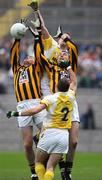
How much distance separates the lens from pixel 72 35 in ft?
96.4

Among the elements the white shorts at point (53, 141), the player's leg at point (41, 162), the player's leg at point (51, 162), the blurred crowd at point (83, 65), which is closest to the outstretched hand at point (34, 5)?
the white shorts at point (53, 141)

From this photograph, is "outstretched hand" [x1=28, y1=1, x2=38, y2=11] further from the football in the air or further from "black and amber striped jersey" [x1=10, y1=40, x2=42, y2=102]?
"black and amber striped jersey" [x1=10, y1=40, x2=42, y2=102]

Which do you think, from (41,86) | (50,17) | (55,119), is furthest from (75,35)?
(55,119)

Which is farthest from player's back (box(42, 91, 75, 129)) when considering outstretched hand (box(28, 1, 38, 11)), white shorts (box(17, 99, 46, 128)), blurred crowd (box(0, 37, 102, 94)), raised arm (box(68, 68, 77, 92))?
blurred crowd (box(0, 37, 102, 94))

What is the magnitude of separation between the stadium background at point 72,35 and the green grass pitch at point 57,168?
13.2ft

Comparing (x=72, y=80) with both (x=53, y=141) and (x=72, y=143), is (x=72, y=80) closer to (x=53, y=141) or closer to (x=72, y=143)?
(x=72, y=143)

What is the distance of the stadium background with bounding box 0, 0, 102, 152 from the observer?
25672 millimetres

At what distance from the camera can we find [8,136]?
25.8 m

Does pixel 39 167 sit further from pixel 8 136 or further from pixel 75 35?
pixel 75 35

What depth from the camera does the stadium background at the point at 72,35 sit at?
25.7 m

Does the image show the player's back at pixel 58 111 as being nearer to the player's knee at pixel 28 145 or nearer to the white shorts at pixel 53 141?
the white shorts at pixel 53 141

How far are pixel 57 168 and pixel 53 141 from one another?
4970 mm

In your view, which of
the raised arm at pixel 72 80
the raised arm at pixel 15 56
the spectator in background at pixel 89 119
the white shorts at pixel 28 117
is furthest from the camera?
Answer: the spectator in background at pixel 89 119

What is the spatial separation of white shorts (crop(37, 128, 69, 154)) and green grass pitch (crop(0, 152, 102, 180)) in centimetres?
249
